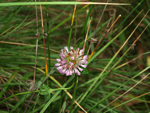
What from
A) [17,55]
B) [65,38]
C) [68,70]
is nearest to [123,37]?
[65,38]

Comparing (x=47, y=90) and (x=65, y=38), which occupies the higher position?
(x=65, y=38)

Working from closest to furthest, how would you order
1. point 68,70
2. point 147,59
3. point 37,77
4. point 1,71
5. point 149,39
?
point 68,70, point 1,71, point 37,77, point 147,59, point 149,39

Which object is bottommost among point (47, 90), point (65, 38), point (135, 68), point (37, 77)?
point (135, 68)

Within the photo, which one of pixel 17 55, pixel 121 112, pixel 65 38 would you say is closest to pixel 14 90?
pixel 17 55

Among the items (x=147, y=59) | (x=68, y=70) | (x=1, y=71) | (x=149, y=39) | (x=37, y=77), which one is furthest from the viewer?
(x=149, y=39)

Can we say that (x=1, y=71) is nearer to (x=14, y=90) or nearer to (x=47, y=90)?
(x=14, y=90)

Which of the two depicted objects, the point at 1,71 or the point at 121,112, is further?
the point at 121,112

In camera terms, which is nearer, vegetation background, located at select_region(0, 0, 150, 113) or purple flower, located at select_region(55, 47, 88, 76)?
purple flower, located at select_region(55, 47, 88, 76)

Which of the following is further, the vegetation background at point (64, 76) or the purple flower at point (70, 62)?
the vegetation background at point (64, 76)

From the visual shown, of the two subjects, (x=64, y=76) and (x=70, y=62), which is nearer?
(x=70, y=62)
